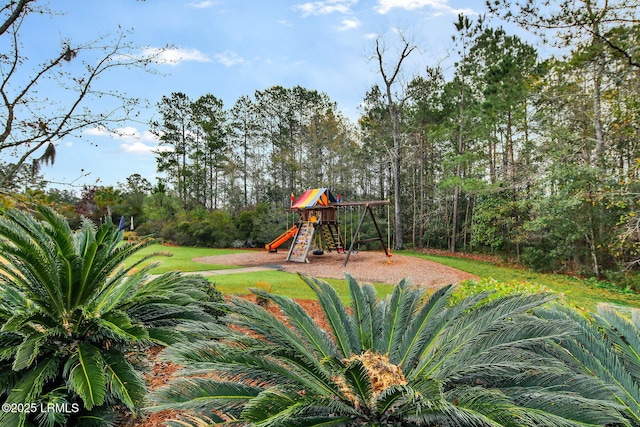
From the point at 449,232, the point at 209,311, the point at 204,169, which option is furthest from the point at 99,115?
the point at 204,169

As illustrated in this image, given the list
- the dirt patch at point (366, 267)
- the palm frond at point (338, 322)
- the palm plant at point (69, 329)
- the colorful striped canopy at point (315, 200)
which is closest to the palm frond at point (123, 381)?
the palm plant at point (69, 329)

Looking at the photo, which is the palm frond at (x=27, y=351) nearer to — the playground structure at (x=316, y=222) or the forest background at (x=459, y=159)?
the forest background at (x=459, y=159)

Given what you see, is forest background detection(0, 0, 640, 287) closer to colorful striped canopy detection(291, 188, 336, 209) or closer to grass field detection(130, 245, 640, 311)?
grass field detection(130, 245, 640, 311)

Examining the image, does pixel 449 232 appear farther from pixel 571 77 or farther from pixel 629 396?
pixel 629 396

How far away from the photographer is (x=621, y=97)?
9539 millimetres

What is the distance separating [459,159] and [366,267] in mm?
7778

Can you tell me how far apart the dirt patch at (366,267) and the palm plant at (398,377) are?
22.1ft

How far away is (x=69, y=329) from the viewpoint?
9.16 feet

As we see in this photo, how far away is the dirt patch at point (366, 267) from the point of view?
9773 mm

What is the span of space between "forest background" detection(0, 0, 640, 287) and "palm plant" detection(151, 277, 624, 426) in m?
4.01

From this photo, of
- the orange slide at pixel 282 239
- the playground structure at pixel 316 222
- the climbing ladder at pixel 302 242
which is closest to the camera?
the climbing ladder at pixel 302 242

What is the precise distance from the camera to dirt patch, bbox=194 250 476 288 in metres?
9.77

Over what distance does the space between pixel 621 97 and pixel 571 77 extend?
2.27m

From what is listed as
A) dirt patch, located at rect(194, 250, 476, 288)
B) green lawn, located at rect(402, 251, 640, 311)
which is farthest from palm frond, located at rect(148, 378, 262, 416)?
dirt patch, located at rect(194, 250, 476, 288)
